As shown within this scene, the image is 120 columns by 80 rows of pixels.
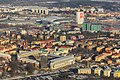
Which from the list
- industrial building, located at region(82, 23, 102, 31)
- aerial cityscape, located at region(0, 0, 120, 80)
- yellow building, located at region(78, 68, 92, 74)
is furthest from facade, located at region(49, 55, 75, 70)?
industrial building, located at region(82, 23, 102, 31)

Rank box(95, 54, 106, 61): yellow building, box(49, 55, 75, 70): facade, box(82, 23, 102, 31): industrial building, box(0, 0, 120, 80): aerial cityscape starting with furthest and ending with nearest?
box(82, 23, 102, 31): industrial building
box(95, 54, 106, 61): yellow building
box(49, 55, 75, 70): facade
box(0, 0, 120, 80): aerial cityscape

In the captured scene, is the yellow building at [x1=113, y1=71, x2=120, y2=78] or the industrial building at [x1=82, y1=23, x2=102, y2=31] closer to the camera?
the yellow building at [x1=113, y1=71, x2=120, y2=78]

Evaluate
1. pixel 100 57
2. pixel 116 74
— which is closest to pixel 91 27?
pixel 100 57

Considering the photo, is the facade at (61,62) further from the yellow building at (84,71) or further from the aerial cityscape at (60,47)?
the yellow building at (84,71)

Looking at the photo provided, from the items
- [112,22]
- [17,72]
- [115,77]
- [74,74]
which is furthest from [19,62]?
[112,22]

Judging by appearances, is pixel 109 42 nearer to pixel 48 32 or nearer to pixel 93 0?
pixel 48 32

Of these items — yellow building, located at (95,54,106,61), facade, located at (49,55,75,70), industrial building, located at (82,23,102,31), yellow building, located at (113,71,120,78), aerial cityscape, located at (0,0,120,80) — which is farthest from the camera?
industrial building, located at (82,23,102,31)

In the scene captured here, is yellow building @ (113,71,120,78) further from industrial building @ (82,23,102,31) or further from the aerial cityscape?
industrial building @ (82,23,102,31)

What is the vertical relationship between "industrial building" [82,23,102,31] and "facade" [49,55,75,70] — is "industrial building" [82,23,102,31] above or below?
below
